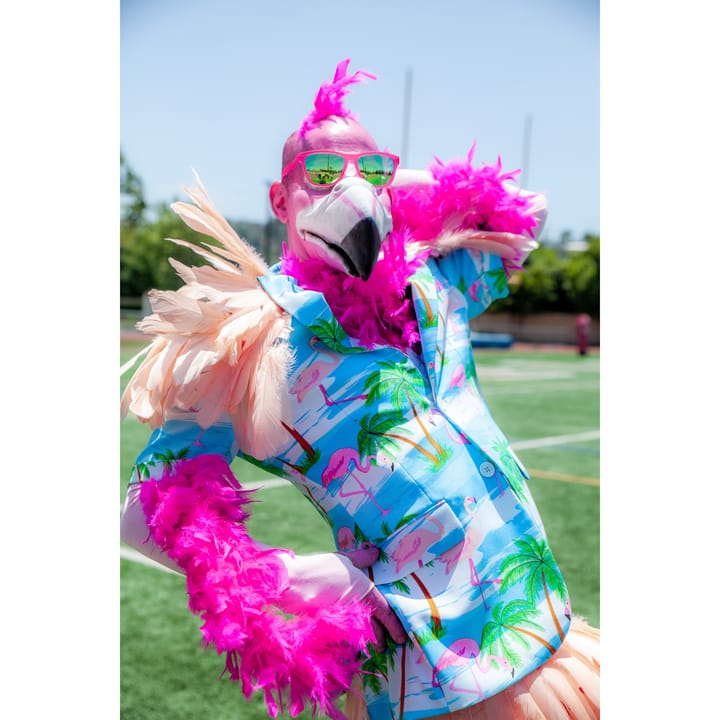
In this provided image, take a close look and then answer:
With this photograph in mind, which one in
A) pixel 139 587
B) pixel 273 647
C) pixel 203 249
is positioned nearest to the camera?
pixel 273 647

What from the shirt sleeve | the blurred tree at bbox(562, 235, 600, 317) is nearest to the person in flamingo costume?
the shirt sleeve

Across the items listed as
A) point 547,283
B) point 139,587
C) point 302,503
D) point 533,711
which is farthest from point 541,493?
point 547,283

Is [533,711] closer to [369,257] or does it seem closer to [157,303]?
[369,257]

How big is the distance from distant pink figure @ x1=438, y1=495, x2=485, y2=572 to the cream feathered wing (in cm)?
36

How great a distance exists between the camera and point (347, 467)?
1.46 metres

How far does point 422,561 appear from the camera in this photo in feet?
4.72

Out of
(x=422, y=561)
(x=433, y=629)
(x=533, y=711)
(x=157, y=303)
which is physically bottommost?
(x=533, y=711)

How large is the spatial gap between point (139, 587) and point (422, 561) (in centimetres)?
264

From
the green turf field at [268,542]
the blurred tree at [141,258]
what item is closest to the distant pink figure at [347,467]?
the green turf field at [268,542]

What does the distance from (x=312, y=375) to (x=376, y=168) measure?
41 centimetres

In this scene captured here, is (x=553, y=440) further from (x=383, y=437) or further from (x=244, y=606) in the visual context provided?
(x=244, y=606)

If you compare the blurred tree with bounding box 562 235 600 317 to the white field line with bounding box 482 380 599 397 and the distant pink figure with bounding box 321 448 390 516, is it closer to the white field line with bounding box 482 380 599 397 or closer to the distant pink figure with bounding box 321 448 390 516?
the white field line with bounding box 482 380 599 397

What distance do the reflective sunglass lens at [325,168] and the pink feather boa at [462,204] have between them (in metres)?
0.30

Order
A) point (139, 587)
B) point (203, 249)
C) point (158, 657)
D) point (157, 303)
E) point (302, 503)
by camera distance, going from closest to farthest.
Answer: point (157, 303) → point (203, 249) → point (158, 657) → point (139, 587) → point (302, 503)
